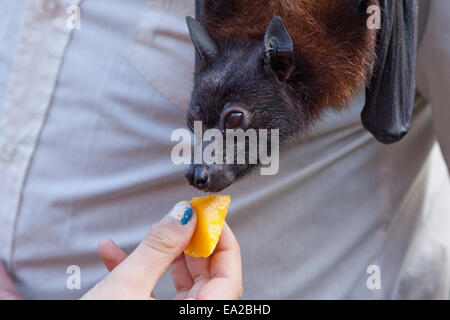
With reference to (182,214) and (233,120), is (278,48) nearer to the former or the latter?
(233,120)

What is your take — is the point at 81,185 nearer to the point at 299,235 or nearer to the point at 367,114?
the point at 299,235

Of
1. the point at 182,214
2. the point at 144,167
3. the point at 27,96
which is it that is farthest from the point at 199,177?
the point at 27,96

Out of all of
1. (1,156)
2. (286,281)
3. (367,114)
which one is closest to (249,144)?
(367,114)

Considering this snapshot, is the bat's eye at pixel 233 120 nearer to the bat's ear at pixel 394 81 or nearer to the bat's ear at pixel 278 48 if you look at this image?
the bat's ear at pixel 278 48

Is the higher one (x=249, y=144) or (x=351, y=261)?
(x=249, y=144)

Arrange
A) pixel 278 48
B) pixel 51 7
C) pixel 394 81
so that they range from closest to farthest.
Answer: pixel 278 48
pixel 394 81
pixel 51 7

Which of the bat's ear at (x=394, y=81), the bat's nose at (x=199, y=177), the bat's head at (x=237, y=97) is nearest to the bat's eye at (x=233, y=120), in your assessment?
the bat's head at (x=237, y=97)
